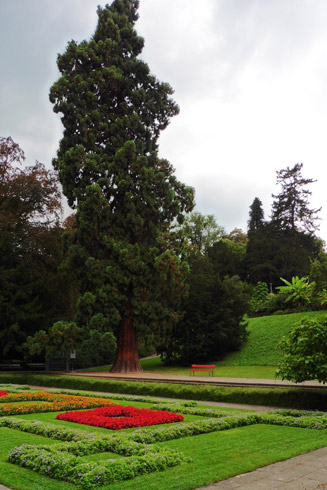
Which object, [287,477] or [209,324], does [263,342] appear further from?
[287,477]

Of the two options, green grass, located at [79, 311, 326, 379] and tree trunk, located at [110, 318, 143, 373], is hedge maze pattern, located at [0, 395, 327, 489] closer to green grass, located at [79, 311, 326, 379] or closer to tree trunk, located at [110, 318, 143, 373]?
green grass, located at [79, 311, 326, 379]

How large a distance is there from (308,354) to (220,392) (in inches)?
127

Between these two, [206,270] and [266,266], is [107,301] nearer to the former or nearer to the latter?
[206,270]

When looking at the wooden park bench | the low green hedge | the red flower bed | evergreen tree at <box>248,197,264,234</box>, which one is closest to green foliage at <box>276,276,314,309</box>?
the wooden park bench

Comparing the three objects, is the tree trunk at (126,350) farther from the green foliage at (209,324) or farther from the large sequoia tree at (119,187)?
the green foliage at (209,324)

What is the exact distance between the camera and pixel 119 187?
23297 mm

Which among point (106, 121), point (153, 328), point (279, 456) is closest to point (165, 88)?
point (106, 121)

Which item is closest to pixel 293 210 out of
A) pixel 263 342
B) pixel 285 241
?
pixel 285 241

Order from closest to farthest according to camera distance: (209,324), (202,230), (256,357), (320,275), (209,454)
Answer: (209,454) < (256,357) < (209,324) < (320,275) < (202,230)

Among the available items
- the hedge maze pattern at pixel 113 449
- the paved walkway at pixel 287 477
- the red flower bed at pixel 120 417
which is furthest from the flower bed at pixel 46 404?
the paved walkway at pixel 287 477

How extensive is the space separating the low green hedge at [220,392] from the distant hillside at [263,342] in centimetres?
1075

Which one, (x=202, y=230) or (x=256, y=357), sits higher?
(x=202, y=230)

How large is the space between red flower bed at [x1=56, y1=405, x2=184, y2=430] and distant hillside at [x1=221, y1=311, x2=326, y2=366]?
14.9 meters

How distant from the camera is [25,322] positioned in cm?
2603
